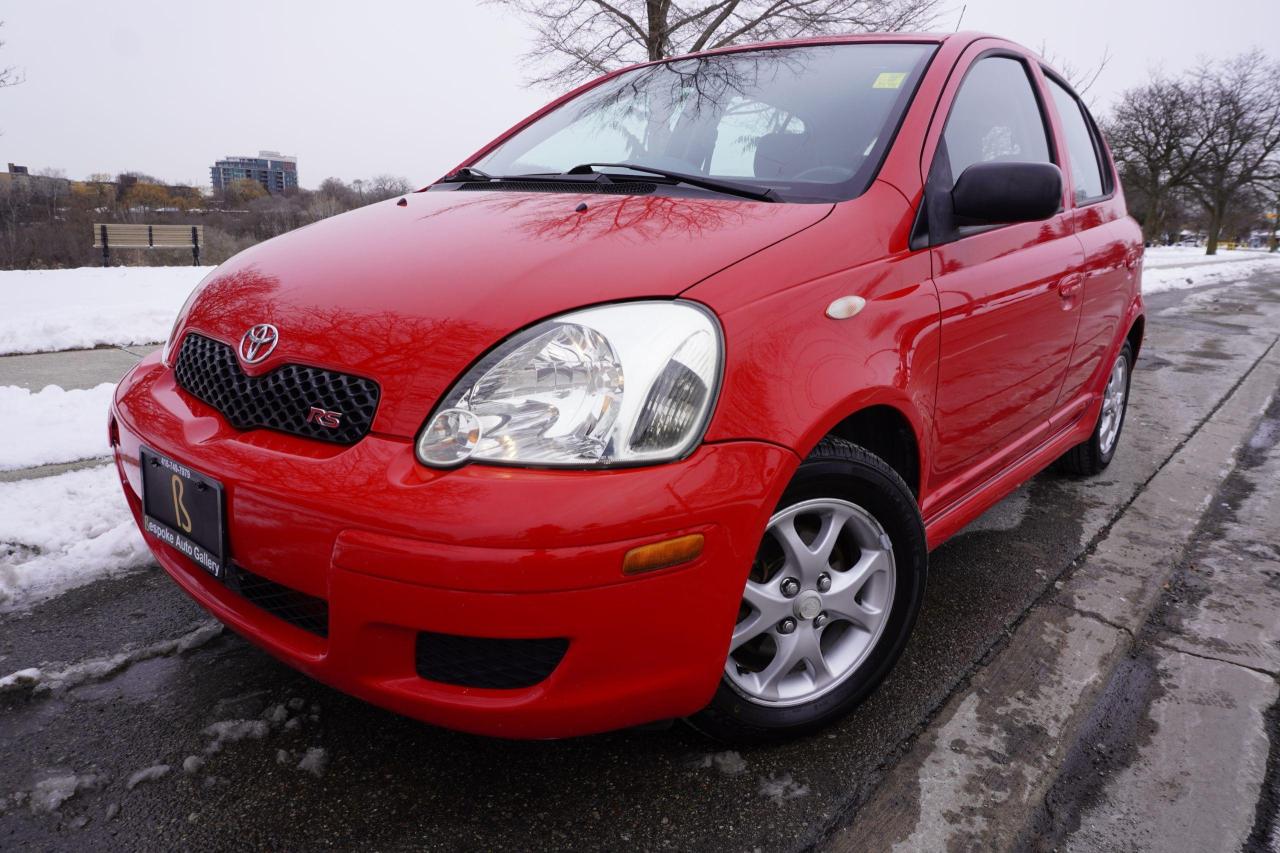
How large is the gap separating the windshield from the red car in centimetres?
1

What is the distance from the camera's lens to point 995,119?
251 centimetres

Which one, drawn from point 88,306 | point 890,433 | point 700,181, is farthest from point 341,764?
point 88,306

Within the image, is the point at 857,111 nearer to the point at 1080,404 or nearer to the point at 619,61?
the point at 1080,404

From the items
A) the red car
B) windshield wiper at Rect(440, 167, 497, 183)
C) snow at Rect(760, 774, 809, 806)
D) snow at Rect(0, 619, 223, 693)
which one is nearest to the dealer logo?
the red car

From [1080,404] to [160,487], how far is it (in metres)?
3.01

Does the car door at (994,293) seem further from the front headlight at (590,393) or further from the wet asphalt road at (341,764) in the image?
the front headlight at (590,393)

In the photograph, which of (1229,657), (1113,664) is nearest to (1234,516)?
(1229,657)

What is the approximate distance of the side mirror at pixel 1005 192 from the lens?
6.38ft

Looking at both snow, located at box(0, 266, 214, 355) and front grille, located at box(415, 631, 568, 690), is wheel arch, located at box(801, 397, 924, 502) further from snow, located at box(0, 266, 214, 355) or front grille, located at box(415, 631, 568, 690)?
snow, located at box(0, 266, 214, 355)

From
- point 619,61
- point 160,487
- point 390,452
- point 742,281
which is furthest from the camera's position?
point 619,61

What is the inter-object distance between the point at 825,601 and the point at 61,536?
2441 millimetres

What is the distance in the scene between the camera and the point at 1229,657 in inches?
88.7

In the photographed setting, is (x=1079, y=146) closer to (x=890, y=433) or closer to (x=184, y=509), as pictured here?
(x=890, y=433)

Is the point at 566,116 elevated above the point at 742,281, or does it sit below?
above
